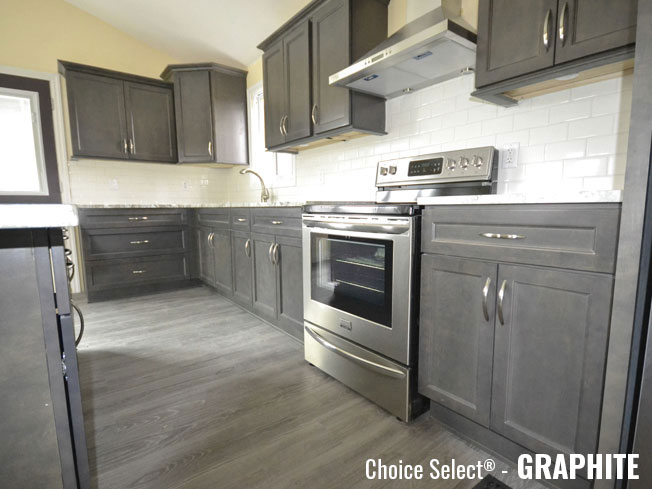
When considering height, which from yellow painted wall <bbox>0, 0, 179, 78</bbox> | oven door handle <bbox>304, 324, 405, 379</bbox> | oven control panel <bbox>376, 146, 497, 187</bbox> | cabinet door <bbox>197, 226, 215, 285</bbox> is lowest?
oven door handle <bbox>304, 324, 405, 379</bbox>

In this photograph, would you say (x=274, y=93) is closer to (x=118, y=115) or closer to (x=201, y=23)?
(x=201, y=23)

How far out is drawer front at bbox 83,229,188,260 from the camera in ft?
11.2

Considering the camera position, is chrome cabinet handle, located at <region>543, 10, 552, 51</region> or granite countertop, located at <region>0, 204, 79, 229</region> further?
chrome cabinet handle, located at <region>543, 10, 552, 51</region>

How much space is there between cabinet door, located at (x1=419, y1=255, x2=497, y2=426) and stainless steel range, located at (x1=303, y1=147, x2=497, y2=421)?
0.06 metres

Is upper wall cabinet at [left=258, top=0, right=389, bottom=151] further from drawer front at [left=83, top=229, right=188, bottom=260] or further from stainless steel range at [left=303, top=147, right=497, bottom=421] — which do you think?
drawer front at [left=83, top=229, right=188, bottom=260]

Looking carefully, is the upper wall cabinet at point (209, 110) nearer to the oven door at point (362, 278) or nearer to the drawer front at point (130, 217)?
the drawer front at point (130, 217)

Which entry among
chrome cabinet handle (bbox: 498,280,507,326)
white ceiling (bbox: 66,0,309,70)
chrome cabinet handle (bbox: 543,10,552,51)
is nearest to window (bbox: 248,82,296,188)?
white ceiling (bbox: 66,0,309,70)

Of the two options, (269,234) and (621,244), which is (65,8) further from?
(621,244)

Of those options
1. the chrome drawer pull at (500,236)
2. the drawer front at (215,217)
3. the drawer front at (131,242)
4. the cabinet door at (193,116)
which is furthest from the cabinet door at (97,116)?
the chrome drawer pull at (500,236)

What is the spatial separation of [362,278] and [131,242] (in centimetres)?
291

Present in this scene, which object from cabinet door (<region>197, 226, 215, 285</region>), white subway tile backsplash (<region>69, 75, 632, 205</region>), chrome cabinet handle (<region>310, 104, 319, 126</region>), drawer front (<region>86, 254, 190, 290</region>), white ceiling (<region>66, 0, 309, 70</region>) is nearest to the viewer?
white subway tile backsplash (<region>69, 75, 632, 205</region>)

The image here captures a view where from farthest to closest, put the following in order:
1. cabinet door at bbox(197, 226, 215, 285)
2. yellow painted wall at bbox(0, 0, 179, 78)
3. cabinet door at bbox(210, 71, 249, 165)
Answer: cabinet door at bbox(210, 71, 249, 165) → cabinet door at bbox(197, 226, 215, 285) → yellow painted wall at bbox(0, 0, 179, 78)

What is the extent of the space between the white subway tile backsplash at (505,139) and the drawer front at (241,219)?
23.5 inches

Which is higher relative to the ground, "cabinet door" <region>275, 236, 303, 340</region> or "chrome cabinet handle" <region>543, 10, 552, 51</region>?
"chrome cabinet handle" <region>543, 10, 552, 51</region>
